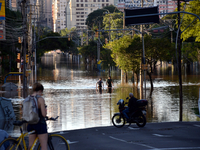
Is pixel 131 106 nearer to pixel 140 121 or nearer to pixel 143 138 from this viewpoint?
pixel 140 121

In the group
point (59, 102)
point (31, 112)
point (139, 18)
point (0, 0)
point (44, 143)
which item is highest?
point (0, 0)

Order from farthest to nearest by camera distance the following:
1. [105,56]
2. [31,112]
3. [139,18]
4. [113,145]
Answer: [105,56] → [139,18] → [113,145] → [31,112]

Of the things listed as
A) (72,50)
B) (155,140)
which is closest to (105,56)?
(155,140)

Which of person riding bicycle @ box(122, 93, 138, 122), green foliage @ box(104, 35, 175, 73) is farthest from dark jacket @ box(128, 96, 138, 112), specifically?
green foliage @ box(104, 35, 175, 73)

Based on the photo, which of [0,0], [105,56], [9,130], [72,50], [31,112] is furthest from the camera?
[72,50]

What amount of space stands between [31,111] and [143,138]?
5620 millimetres

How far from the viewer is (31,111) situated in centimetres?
711

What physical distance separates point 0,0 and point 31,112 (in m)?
20.4

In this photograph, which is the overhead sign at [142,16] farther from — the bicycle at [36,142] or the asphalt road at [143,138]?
the bicycle at [36,142]

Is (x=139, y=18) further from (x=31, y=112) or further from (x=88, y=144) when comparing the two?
(x=31, y=112)

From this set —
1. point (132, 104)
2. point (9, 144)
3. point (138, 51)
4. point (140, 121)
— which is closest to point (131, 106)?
point (132, 104)

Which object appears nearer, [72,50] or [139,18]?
[139,18]

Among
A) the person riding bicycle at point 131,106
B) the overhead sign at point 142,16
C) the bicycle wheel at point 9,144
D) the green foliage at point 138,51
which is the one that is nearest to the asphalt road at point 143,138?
the person riding bicycle at point 131,106

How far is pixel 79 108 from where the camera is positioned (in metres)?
23.4
